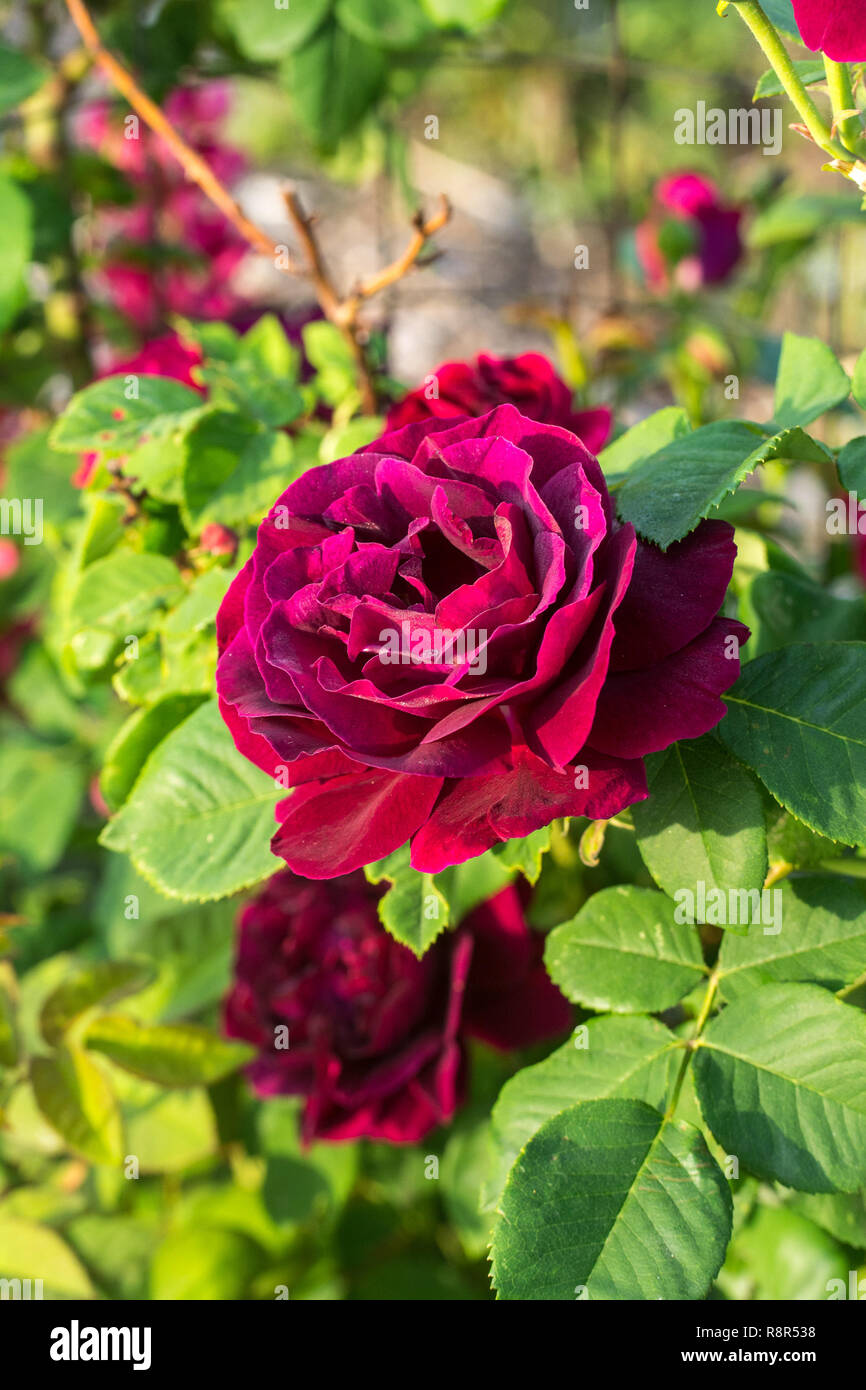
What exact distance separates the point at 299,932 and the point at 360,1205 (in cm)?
27

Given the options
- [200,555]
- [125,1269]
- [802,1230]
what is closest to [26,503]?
[200,555]

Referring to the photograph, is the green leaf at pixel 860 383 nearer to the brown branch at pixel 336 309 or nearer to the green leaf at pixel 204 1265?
the brown branch at pixel 336 309

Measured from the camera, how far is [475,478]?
414 millimetres

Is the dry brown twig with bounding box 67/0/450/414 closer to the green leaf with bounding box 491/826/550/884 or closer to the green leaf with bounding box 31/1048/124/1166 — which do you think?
the green leaf with bounding box 491/826/550/884

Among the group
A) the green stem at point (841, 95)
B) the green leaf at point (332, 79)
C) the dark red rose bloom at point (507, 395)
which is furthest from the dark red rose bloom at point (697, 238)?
the green stem at point (841, 95)

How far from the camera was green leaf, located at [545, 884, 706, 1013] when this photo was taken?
0.49 meters

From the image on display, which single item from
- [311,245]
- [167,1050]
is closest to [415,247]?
[311,245]

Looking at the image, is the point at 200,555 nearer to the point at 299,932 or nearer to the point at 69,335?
the point at 299,932

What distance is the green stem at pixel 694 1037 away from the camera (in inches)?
18.0

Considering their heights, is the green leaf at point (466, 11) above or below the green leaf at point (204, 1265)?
above

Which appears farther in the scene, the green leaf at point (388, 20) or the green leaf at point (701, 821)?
the green leaf at point (388, 20)

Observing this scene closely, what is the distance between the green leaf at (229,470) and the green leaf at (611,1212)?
332mm

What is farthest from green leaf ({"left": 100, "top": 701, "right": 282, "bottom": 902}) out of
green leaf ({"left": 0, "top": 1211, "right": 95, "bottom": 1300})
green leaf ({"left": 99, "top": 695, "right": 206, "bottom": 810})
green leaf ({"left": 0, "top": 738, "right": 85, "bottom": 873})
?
green leaf ({"left": 0, "top": 738, "right": 85, "bottom": 873})

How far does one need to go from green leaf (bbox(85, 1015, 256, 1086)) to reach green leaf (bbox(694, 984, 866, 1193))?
0.34 m
